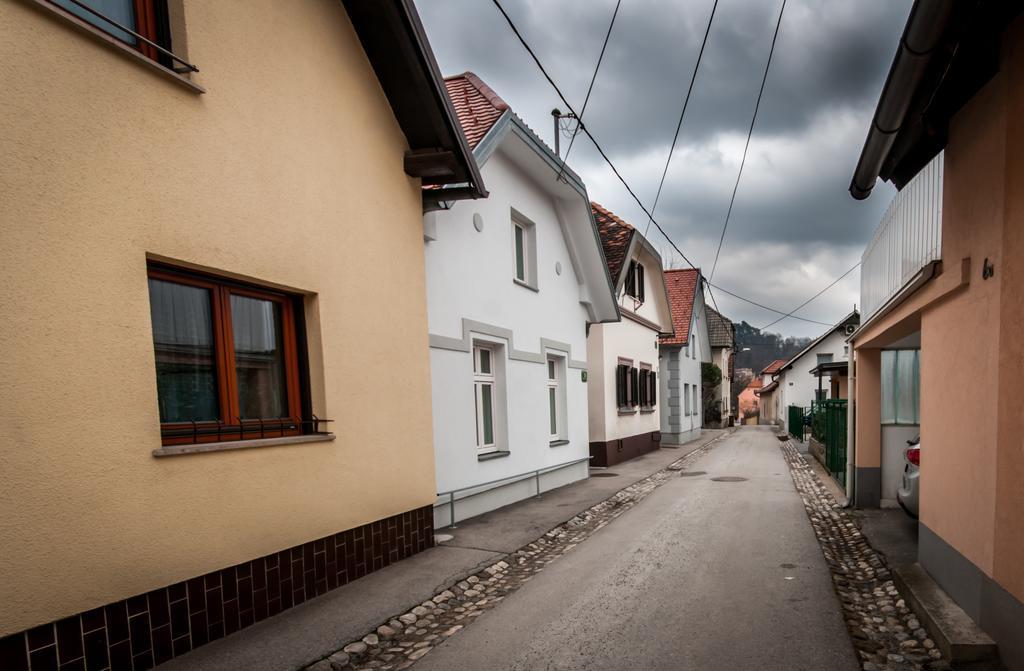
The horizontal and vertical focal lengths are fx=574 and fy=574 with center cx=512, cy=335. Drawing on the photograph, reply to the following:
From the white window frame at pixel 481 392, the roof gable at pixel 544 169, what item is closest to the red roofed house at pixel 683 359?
the roof gable at pixel 544 169

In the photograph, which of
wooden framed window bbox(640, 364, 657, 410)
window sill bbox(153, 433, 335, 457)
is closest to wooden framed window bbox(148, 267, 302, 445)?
window sill bbox(153, 433, 335, 457)

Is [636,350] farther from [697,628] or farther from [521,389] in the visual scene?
[697,628]

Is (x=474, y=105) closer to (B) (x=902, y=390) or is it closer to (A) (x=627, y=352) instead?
(B) (x=902, y=390)

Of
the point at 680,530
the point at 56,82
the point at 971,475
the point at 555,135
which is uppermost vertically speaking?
the point at 555,135

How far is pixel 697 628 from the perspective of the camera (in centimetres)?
434

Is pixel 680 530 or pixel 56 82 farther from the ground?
pixel 56 82

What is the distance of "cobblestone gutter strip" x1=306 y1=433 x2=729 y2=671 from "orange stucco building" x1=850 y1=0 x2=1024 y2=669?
11.7ft

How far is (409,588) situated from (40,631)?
275cm

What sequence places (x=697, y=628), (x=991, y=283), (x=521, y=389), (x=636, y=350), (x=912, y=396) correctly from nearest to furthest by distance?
(x=991, y=283), (x=697, y=628), (x=912, y=396), (x=521, y=389), (x=636, y=350)

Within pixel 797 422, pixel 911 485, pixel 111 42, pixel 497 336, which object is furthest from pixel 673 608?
pixel 797 422

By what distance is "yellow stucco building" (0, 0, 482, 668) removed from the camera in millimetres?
2977

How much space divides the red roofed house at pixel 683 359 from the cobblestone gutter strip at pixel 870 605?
41.4 feet

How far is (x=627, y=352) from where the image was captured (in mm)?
16125

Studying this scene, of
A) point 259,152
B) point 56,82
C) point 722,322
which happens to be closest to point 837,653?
point 259,152
